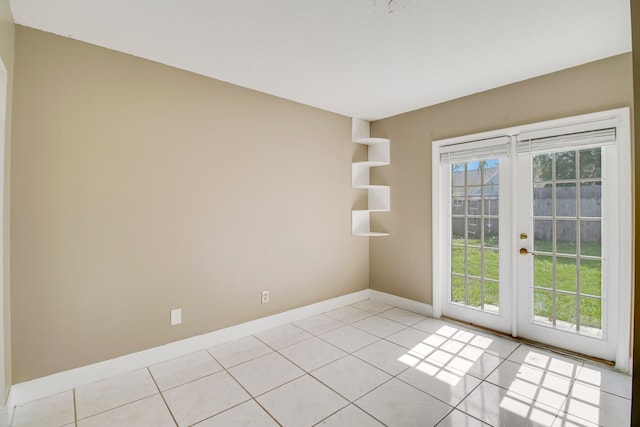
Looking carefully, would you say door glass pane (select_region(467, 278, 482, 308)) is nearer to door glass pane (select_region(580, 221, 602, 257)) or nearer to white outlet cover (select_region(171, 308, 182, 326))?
door glass pane (select_region(580, 221, 602, 257))

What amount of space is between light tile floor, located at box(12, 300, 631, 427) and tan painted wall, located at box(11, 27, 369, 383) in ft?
1.12

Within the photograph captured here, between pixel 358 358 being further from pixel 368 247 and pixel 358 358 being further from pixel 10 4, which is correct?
pixel 10 4

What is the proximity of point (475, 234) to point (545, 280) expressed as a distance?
0.75 meters

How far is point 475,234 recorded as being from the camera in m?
3.37

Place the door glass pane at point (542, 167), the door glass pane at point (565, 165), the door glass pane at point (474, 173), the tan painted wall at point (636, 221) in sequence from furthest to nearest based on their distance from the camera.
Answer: the door glass pane at point (474, 173) < the door glass pane at point (542, 167) < the door glass pane at point (565, 165) < the tan painted wall at point (636, 221)

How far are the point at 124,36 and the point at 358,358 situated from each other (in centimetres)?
306

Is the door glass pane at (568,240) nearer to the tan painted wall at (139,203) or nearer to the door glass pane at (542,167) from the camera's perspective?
the door glass pane at (542,167)

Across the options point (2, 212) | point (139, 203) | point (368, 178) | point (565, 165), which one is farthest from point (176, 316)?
point (565, 165)

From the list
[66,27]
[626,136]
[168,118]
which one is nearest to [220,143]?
[168,118]

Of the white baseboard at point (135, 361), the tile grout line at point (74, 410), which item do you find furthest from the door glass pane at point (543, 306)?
the tile grout line at point (74, 410)

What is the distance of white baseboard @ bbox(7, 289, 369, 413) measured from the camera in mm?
2061

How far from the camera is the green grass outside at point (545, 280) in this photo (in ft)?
8.63

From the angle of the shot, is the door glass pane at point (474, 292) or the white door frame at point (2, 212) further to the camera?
the door glass pane at point (474, 292)

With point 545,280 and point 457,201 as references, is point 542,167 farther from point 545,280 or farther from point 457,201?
point 545,280
